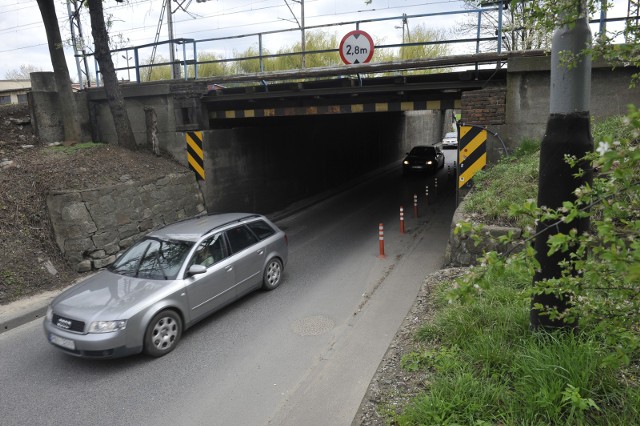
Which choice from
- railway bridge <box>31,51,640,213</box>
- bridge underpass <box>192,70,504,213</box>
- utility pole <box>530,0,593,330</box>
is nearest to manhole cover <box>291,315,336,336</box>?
utility pole <box>530,0,593,330</box>

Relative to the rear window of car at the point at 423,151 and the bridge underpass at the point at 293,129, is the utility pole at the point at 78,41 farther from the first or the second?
A: the rear window of car at the point at 423,151

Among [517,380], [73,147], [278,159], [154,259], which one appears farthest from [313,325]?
[278,159]

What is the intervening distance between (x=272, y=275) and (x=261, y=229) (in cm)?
93

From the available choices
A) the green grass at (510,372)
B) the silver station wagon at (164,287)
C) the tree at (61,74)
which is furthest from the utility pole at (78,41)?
the green grass at (510,372)

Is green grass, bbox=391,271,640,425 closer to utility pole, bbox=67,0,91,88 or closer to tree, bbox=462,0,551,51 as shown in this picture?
tree, bbox=462,0,551,51

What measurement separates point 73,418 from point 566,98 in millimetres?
5988

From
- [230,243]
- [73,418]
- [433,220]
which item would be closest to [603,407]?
[73,418]

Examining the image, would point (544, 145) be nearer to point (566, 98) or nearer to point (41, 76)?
point (566, 98)

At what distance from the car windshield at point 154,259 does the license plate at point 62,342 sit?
1.33m

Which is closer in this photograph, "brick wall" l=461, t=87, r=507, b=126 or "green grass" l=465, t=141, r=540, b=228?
"green grass" l=465, t=141, r=540, b=228

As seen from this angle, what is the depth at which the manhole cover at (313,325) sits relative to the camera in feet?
24.0

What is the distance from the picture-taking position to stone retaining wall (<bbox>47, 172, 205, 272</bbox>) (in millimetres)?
10336

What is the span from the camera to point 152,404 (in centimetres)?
556

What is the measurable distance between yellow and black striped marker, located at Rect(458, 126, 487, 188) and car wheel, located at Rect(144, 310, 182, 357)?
7.29 metres
